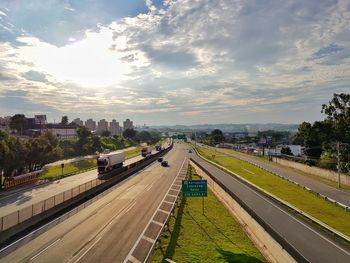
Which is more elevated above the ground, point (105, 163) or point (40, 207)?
point (105, 163)

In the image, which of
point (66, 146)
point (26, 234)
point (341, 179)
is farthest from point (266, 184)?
point (66, 146)

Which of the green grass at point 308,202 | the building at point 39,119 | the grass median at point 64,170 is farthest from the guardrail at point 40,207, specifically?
the building at point 39,119

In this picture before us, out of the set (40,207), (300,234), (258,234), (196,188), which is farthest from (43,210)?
(300,234)

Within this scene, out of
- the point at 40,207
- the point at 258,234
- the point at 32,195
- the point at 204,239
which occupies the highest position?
the point at 40,207

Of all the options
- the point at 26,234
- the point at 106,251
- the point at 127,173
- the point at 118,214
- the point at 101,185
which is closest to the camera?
the point at 106,251

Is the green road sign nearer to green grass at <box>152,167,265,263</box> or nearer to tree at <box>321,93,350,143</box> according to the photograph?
green grass at <box>152,167,265,263</box>

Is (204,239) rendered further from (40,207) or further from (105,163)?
(105,163)

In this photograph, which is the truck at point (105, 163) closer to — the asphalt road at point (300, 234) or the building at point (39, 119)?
the asphalt road at point (300, 234)

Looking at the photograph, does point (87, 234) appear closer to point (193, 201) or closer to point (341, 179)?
point (193, 201)
